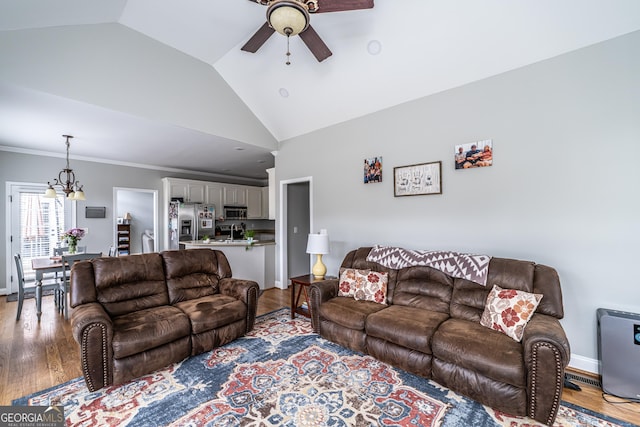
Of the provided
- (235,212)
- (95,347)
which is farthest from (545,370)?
(235,212)

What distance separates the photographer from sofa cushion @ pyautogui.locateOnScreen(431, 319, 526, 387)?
1865 millimetres

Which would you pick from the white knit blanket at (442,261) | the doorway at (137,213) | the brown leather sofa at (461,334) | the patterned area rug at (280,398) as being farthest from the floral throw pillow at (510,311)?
the doorway at (137,213)

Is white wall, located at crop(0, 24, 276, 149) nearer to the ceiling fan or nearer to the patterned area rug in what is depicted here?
the ceiling fan

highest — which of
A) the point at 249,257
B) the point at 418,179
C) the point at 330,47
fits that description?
the point at 330,47

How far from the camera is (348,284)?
129 inches

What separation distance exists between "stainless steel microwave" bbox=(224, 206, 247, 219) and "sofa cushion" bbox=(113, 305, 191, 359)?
4.93 m

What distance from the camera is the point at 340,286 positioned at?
10.9 feet

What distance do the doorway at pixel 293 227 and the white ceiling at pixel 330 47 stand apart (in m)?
1.34

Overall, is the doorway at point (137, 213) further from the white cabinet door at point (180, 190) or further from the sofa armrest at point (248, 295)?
the sofa armrest at point (248, 295)

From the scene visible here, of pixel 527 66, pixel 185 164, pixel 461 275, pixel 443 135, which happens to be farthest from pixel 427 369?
pixel 185 164

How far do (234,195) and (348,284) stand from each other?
5.44 meters

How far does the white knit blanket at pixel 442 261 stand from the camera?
266cm

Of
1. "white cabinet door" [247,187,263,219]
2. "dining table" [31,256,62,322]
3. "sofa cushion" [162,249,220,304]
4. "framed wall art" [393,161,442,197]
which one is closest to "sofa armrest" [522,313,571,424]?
"framed wall art" [393,161,442,197]

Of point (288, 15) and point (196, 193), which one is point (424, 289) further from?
point (196, 193)
